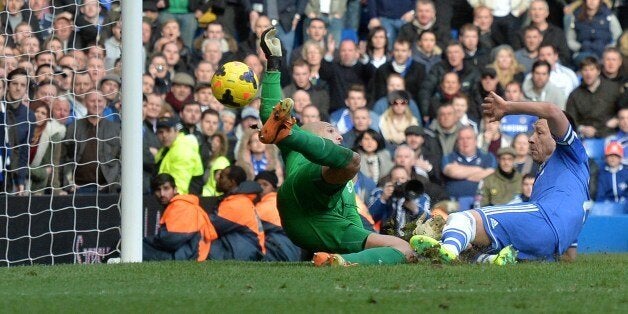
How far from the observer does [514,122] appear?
61.6 ft

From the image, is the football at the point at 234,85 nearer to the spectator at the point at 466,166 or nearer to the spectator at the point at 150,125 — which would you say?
the spectator at the point at 150,125

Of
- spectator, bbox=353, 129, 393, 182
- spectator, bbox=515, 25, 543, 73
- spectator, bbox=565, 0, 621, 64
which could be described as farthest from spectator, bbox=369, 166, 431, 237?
spectator, bbox=565, 0, 621, 64

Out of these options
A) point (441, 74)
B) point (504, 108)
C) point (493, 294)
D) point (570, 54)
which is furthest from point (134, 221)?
point (570, 54)

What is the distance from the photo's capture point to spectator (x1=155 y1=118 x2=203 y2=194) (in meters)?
16.4

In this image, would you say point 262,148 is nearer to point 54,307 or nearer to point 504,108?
point 504,108

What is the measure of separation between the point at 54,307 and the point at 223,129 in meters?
10.1

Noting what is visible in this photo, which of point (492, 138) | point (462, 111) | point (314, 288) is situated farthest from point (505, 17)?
point (314, 288)

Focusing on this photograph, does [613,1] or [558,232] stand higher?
[613,1]

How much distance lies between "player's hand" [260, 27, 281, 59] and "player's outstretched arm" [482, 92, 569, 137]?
166cm

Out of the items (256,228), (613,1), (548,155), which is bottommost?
(256,228)

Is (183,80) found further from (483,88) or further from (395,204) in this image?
(395,204)

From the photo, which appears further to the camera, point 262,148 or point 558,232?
point 262,148

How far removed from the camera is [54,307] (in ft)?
25.5

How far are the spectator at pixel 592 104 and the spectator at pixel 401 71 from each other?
2.14m
